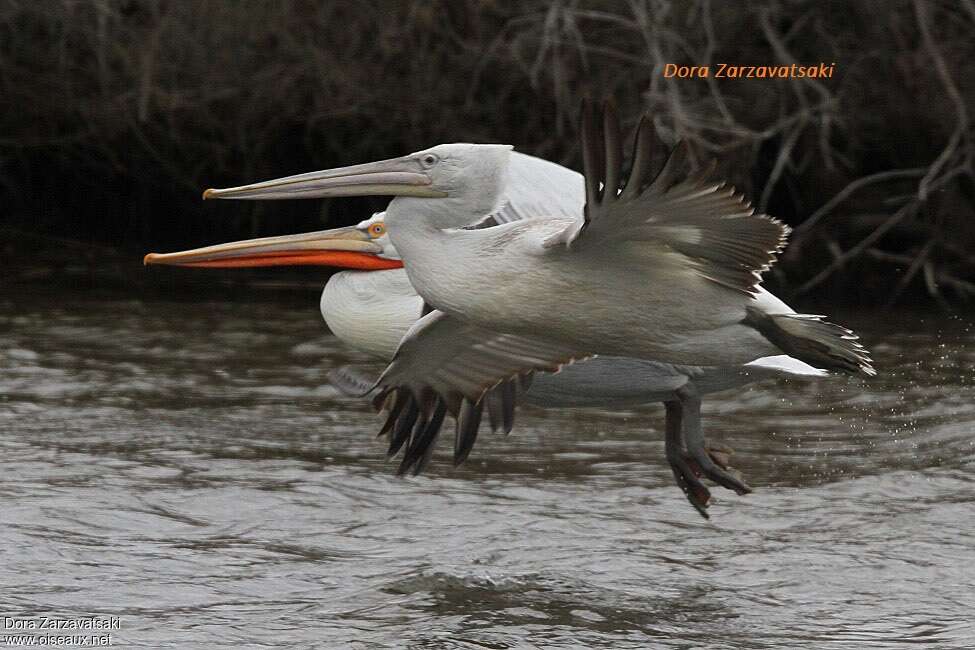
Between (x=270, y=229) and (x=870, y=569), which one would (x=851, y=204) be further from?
(x=870, y=569)

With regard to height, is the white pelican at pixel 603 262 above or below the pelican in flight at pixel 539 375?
above

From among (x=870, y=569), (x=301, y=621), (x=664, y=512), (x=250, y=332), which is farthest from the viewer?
(x=250, y=332)

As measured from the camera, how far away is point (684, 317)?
14.4 ft

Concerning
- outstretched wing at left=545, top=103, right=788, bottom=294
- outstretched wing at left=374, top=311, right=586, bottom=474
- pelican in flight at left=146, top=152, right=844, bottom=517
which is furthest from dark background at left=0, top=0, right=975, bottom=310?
outstretched wing at left=545, top=103, right=788, bottom=294

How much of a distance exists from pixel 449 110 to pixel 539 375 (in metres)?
6.03

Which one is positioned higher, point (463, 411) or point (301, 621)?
point (463, 411)

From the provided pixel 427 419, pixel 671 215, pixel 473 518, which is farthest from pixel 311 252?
pixel 671 215

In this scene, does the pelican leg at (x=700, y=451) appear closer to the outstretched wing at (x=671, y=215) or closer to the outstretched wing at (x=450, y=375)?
the outstretched wing at (x=450, y=375)

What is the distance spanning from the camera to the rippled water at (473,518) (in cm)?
458

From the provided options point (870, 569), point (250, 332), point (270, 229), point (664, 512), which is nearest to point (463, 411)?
point (664, 512)

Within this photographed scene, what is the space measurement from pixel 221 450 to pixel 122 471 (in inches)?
24.1

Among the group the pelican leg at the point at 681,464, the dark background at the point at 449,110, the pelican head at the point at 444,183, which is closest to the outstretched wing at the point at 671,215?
the pelican head at the point at 444,183

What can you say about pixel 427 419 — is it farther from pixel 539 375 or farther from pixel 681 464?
pixel 681 464

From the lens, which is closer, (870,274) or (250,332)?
(250,332)
